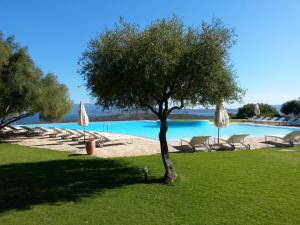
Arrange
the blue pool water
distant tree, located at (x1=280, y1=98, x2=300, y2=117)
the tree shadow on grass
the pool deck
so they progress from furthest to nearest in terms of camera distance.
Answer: distant tree, located at (x1=280, y1=98, x2=300, y2=117) → the blue pool water → the pool deck → the tree shadow on grass

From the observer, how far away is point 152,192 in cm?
912

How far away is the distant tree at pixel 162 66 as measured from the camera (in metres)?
8.98

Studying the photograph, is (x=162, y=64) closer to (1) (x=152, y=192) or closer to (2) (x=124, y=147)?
(1) (x=152, y=192)

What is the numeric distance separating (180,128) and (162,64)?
25.4m

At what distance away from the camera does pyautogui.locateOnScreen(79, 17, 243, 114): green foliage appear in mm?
8977

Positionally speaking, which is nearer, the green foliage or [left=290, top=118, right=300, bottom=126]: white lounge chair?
the green foliage

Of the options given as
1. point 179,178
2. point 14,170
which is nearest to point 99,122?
point 14,170

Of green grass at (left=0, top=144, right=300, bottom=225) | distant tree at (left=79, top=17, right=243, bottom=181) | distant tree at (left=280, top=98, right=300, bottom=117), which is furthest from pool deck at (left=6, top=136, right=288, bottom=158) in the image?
distant tree at (left=280, top=98, right=300, bottom=117)

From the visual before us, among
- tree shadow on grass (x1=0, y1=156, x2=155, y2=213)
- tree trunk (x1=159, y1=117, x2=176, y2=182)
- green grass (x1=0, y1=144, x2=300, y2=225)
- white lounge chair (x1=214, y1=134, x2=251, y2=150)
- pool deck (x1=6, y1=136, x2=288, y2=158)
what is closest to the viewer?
green grass (x1=0, y1=144, x2=300, y2=225)

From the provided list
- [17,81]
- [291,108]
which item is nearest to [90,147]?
[17,81]

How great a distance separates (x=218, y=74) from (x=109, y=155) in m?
8.45

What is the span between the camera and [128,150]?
683 inches

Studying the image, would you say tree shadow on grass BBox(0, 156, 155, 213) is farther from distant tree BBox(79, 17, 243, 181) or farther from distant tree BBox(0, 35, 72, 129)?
distant tree BBox(0, 35, 72, 129)

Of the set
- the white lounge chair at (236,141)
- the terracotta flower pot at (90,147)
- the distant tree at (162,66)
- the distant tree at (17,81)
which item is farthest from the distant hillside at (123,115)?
the distant tree at (17,81)
